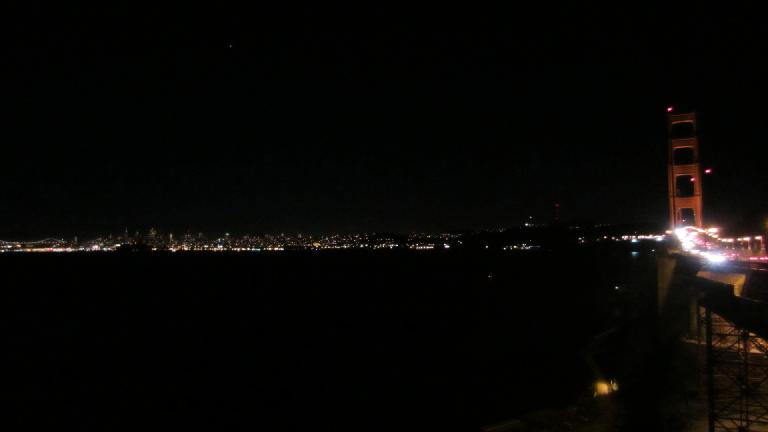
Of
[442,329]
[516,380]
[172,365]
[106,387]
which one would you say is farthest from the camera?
[442,329]

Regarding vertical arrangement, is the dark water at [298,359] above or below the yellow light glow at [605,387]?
below

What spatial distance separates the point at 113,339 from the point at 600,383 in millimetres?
34443

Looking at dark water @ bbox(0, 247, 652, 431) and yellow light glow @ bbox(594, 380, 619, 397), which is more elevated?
yellow light glow @ bbox(594, 380, 619, 397)

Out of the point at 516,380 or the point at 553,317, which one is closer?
the point at 516,380

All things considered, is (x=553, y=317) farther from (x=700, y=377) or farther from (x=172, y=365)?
(x=700, y=377)

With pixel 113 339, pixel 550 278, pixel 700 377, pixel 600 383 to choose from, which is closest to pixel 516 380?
pixel 600 383

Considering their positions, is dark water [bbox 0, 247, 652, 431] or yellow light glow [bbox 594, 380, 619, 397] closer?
yellow light glow [bbox 594, 380, 619, 397]

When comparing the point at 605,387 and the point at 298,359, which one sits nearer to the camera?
the point at 605,387

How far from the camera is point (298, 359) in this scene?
3098 centimetres

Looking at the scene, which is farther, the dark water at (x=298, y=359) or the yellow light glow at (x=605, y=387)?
the dark water at (x=298, y=359)

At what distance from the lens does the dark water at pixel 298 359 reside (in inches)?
803

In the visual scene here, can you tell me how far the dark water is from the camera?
20391 mm

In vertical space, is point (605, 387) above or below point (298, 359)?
above

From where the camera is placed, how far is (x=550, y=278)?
84.4 m
